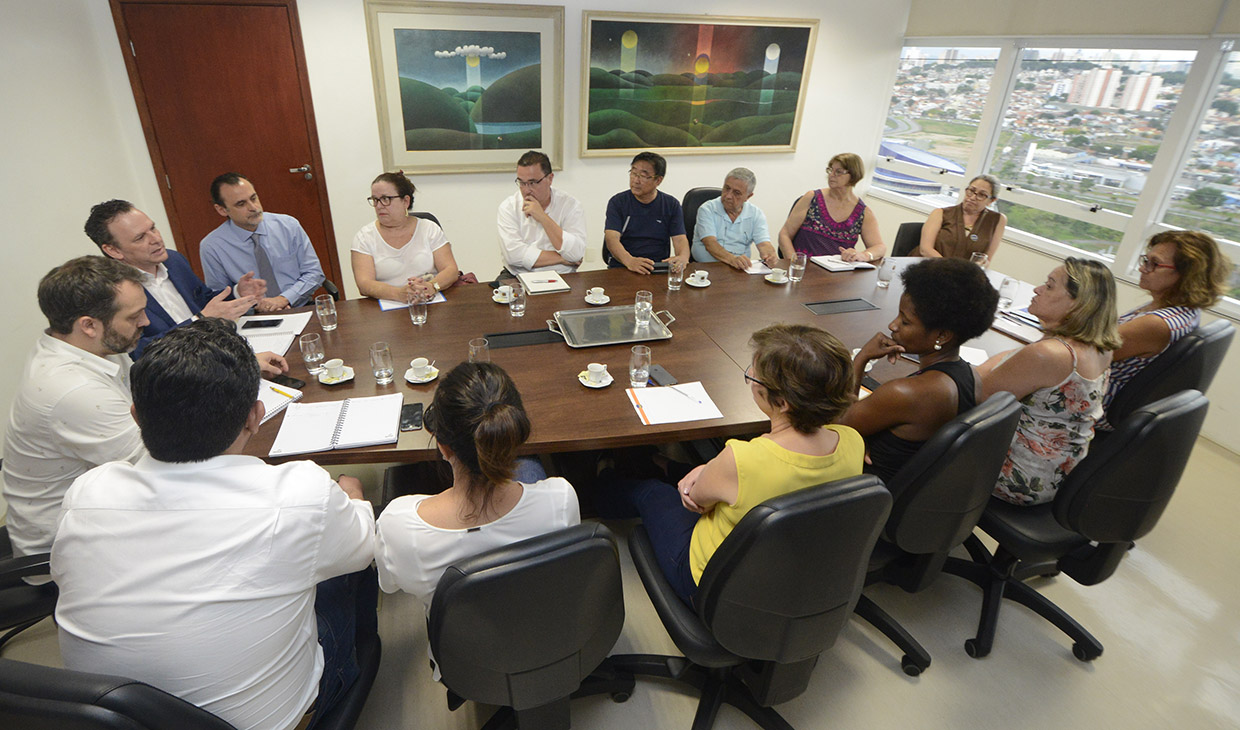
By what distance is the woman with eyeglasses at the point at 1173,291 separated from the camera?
2.18 meters

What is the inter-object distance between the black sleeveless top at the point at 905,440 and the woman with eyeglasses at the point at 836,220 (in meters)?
1.96

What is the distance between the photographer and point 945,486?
61.6 inches

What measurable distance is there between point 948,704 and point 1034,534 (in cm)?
60

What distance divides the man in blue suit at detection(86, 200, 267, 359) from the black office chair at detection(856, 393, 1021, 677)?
249cm

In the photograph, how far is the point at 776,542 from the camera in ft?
3.85

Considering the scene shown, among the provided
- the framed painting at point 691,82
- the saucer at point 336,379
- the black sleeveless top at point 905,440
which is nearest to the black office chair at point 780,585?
the black sleeveless top at point 905,440

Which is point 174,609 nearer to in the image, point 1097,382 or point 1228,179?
point 1097,382

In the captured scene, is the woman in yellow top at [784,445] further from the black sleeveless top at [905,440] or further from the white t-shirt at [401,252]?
the white t-shirt at [401,252]

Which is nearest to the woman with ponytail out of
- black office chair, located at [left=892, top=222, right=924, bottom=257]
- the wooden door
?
black office chair, located at [left=892, top=222, right=924, bottom=257]

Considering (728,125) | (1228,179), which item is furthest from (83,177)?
(1228,179)

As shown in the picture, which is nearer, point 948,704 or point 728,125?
point 948,704

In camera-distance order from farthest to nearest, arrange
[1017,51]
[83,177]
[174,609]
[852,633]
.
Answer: [1017,51] → [83,177] → [852,633] → [174,609]

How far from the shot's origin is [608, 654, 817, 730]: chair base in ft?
5.51

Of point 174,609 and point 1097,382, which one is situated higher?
point 1097,382
